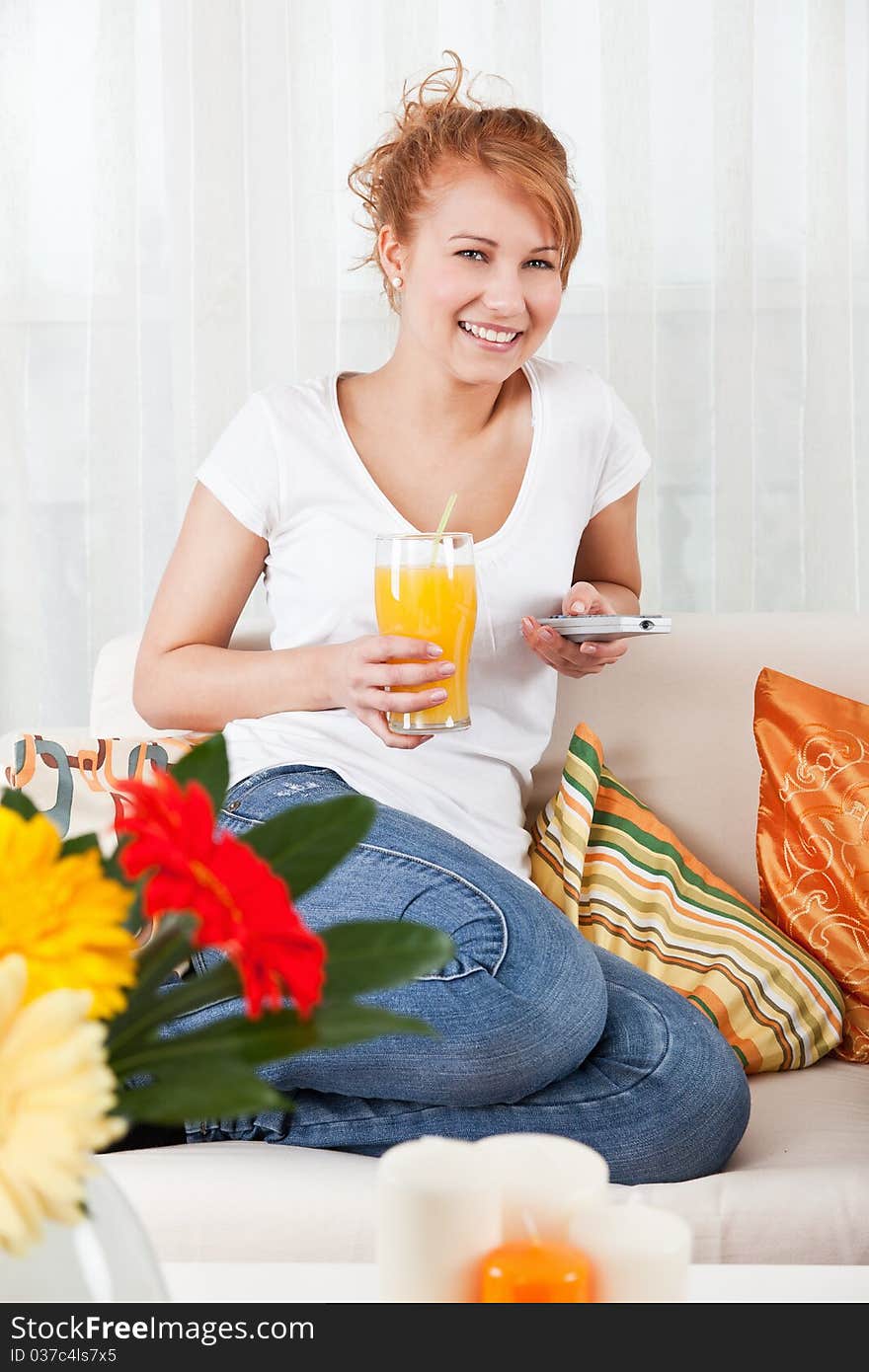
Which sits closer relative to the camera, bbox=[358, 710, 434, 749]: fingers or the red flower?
the red flower

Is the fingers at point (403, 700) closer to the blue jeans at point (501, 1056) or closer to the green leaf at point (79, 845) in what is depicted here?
the blue jeans at point (501, 1056)

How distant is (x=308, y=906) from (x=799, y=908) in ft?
2.18

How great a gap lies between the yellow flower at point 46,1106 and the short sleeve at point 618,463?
148cm

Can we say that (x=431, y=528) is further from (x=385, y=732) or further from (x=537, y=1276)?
(x=537, y=1276)

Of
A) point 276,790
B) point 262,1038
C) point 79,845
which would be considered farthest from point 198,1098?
point 276,790

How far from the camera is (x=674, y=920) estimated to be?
1685mm

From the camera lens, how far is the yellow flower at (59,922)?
459 mm

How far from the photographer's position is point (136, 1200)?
4.05 ft

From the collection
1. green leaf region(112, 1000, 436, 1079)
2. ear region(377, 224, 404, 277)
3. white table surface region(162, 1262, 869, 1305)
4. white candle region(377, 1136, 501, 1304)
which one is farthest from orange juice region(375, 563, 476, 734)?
green leaf region(112, 1000, 436, 1079)

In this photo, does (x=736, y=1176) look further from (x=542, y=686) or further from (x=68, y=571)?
(x=68, y=571)

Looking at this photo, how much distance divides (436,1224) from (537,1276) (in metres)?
0.05

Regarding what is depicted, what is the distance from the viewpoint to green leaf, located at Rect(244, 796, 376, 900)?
565 mm

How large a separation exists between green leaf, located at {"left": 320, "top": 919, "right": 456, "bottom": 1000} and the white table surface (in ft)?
1.15

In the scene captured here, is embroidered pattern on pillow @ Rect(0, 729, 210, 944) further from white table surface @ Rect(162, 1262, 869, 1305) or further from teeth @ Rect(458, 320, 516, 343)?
white table surface @ Rect(162, 1262, 869, 1305)
